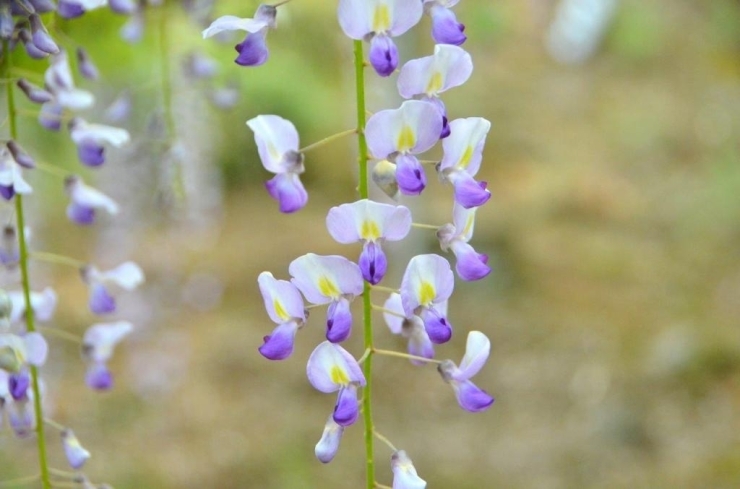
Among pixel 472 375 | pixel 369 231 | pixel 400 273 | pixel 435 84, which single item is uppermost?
pixel 400 273

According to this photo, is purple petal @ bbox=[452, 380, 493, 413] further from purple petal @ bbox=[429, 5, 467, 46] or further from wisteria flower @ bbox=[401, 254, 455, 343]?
purple petal @ bbox=[429, 5, 467, 46]

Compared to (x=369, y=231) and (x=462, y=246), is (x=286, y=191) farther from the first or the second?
(x=462, y=246)

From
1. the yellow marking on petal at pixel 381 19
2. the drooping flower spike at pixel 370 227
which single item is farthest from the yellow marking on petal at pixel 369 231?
the yellow marking on petal at pixel 381 19

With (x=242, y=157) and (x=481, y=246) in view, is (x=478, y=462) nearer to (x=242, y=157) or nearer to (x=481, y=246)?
(x=481, y=246)

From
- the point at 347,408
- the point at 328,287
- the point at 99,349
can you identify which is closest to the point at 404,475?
the point at 347,408

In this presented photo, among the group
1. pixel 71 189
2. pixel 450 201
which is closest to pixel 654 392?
pixel 450 201

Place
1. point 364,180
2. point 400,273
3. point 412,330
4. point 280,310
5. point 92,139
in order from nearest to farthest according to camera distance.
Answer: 1. point 364,180
2. point 280,310
3. point 412,330
4. point 92,139
5. point 400,273
